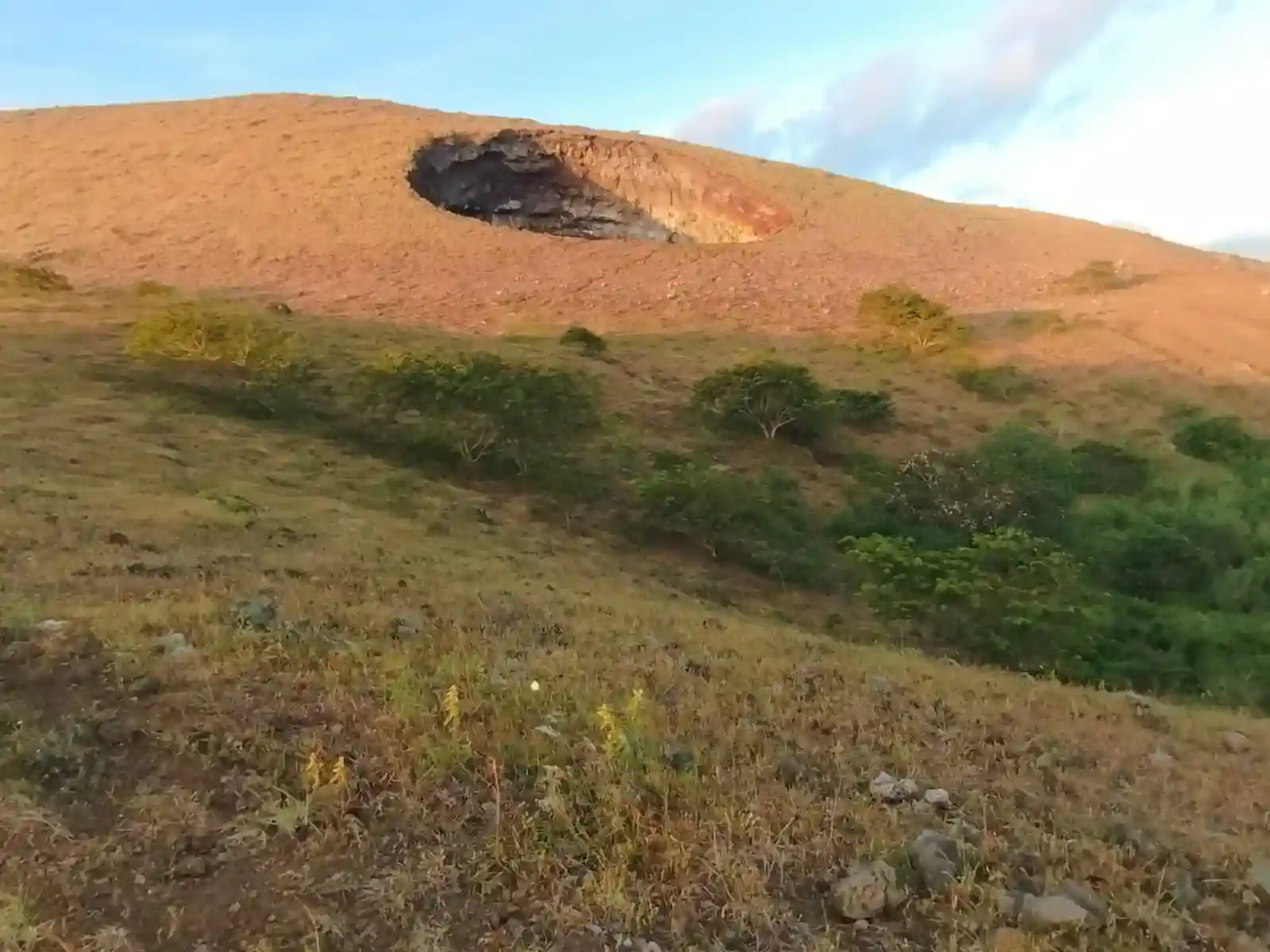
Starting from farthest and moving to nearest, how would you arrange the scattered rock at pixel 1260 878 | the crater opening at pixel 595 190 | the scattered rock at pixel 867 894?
1. the crater opening at pixel 595 190
2. the scattered rock at pixel 1260 878
3. the scattered rock at pixel 867 894

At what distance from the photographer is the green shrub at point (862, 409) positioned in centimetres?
1956

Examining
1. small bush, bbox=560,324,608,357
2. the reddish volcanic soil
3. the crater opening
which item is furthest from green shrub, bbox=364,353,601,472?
the crater opening

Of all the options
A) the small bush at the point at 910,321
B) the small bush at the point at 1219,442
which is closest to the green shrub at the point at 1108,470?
the small bush at the point at 1219,442

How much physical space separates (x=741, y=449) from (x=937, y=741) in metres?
12.9

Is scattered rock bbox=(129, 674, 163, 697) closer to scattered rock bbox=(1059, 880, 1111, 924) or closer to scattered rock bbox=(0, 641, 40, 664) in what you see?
scattered rock bbox=(0, 641, 40, 664)

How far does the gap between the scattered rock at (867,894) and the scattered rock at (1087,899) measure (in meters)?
0.61

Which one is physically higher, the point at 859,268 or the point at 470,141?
the point at 470,141

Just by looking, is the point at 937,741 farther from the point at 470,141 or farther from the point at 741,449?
the point at 470,141

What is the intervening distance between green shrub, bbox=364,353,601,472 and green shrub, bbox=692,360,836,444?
2.84 metres

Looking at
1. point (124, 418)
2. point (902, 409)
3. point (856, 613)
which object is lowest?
point (856, 613)

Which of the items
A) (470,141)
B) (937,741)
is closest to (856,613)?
(937,741)

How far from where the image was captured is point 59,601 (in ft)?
18.1

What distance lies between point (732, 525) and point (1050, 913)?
421 inches

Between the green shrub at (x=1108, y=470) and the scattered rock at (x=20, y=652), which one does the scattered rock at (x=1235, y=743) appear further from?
the green shrub at (x=1108, y=470)
